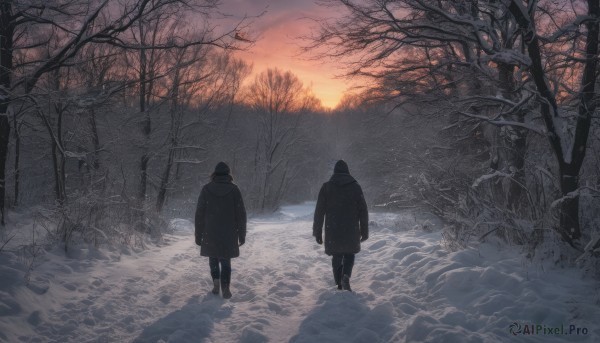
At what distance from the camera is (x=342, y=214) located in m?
5.30

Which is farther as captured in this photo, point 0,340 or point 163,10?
point 163,10

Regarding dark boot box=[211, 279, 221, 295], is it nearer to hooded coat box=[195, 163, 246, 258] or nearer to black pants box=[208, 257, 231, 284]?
black pants box=[208, 257, 231, 284]

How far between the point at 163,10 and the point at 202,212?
4.21 m

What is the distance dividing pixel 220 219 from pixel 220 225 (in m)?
0.09

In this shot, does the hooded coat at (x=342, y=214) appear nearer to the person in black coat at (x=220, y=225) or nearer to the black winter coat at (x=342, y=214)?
the black winter coat at (x=342, y=214)

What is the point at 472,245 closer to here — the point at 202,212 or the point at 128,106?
the point at 202,212

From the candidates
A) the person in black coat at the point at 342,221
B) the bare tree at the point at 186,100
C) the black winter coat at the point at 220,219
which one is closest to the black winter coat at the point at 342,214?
the person in black coat at the point at 342,221

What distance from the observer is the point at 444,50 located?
31.0 feet

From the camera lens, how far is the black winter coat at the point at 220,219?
201 inches

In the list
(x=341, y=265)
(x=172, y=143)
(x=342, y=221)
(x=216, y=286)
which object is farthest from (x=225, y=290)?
(x=172, y=143)

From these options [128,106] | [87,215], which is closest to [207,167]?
[128,106]

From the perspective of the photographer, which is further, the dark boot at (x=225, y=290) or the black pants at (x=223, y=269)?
the black pants at (x=223, y=269)

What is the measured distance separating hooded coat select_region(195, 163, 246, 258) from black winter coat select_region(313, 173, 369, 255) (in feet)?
3.94

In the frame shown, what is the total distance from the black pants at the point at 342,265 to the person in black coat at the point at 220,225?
4.76ft
